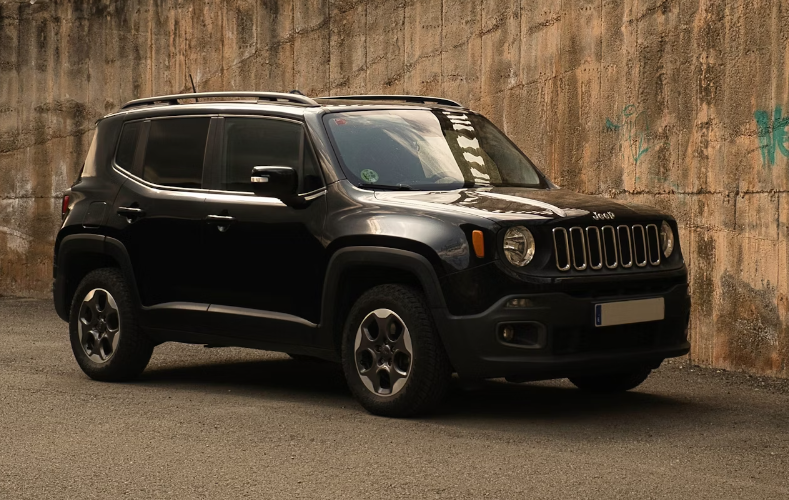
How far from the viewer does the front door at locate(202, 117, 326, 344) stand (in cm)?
844

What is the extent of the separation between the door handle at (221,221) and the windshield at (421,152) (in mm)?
857

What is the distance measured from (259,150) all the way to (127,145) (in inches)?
54.4

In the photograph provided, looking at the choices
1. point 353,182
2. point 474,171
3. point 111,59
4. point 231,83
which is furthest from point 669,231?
point 111,59

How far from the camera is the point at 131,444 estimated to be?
710 centimetres

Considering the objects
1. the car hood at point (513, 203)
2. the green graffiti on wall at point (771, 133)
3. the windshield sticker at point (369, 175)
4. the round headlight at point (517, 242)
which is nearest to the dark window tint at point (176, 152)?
the windshield sticker at point (369, 175)

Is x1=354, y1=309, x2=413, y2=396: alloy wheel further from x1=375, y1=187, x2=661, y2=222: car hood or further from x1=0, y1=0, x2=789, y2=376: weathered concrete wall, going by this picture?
x1=0, y1=0, x2=789, y2=376: weathered concrete wall

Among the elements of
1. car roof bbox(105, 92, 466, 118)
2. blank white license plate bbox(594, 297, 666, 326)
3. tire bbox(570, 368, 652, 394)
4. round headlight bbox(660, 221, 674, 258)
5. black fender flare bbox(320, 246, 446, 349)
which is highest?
car roof bbox(105, 92, 466, 118)

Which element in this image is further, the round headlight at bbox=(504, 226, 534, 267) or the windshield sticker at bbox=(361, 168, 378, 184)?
the windshield sticker at bbox=(361, 168, 378, 184)

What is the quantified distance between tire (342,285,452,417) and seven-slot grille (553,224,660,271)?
0.82 metres

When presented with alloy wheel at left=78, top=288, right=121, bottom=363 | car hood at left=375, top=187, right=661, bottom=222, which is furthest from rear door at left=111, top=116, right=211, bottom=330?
car hood at left=375, top=187, right=661, bottom=222

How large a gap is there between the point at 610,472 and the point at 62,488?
240 cm

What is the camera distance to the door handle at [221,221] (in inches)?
348

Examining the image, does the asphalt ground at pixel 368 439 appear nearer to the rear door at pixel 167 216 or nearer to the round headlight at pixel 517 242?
the rear door at pixel 167 216

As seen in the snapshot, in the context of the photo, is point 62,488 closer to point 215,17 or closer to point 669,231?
point 669,231
